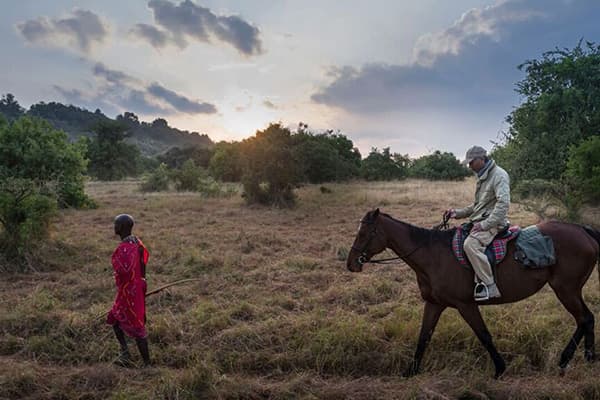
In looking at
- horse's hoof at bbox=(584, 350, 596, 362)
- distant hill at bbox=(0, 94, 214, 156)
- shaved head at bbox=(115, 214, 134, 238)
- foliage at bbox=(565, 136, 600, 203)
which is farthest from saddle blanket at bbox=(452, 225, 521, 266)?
distant hill at bbox=(0, 94, 214, 156)

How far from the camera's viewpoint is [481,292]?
408 centimetres

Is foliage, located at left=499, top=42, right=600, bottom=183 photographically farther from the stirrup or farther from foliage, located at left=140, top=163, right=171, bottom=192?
foliage, located at left=140, top=163, right=171, bottom=192

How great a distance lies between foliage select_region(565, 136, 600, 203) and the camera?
11242 mm

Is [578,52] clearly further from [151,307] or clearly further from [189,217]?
[151,307]

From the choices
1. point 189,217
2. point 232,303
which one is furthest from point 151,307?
point 189,217

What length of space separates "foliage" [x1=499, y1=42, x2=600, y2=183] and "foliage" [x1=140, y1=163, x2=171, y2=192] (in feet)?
69.2

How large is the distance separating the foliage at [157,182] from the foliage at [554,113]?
21082 millimetres

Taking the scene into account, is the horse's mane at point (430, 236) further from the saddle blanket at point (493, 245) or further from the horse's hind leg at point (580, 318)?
the horse's hind leg at point (580, 318)

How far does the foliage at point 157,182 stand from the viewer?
2717cm

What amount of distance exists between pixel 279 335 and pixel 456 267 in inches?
89.9

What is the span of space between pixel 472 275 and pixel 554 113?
1856cm

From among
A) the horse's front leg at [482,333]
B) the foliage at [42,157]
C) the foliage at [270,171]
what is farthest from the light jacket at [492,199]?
the foliage at [42,157]

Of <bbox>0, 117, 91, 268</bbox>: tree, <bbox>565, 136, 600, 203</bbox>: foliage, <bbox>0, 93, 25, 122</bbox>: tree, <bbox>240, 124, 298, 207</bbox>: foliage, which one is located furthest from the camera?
<bbox>0, 93, 25, 122</bbox>: tree

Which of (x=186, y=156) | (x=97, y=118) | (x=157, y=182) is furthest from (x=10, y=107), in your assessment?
(x=157, y=182)
